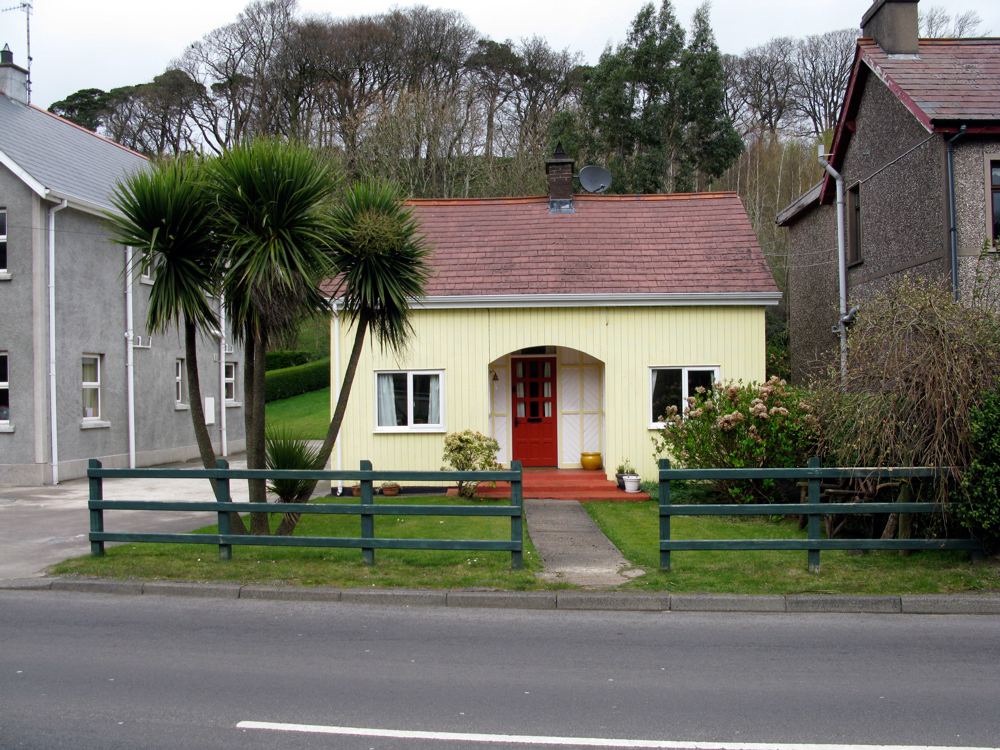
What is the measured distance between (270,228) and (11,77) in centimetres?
1642

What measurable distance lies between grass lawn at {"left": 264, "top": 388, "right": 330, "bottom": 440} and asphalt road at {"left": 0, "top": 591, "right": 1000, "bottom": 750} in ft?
63.8

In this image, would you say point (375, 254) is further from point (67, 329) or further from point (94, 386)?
point (94, 386)

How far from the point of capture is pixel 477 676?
5715 millimetres

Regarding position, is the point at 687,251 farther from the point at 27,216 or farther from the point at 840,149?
the point at 27,216

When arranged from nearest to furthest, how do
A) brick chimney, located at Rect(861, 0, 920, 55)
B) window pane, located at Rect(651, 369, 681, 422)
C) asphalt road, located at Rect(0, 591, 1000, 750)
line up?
asphalt road, located at Rect(0, 591, 1000, 750) → window pane, located at Rect(651, 369, 681, 422) → brick chimney, located at Rect(861, 0, 920, 55)

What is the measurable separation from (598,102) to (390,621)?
2481 centimetres

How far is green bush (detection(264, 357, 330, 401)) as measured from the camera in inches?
1297

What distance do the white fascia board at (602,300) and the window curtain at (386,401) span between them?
1545 millimetres

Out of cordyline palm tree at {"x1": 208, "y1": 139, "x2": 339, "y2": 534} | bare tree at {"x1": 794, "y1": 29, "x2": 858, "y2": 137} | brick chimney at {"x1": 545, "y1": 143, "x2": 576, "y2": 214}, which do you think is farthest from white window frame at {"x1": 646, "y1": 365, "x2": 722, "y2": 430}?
bare tree at {"x1": 794, "y1": 29, "x2": 858, "y2": 137}

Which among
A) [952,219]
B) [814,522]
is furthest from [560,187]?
[814,522]

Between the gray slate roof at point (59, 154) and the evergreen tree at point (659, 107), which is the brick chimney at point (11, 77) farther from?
the evergreen tree at point (659, 107)

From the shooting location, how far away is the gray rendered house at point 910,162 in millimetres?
13211

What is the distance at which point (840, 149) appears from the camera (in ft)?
60.2

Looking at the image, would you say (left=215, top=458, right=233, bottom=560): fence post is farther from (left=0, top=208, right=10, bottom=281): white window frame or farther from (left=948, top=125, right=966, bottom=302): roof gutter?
(left=948, top=125, right=966, bottom=302): roof gutter
